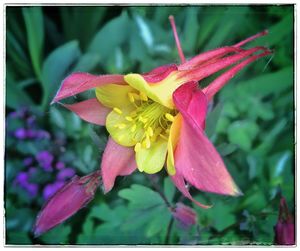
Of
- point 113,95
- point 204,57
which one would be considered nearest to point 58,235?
point 113,95

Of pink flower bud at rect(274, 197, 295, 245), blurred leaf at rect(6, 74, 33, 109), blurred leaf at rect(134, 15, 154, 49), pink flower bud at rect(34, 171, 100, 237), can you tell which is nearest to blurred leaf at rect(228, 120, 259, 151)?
Answer: pink flower bud at rect(274, 197, 295, 245)

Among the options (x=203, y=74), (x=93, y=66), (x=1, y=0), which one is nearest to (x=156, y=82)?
(x=203, y=74)

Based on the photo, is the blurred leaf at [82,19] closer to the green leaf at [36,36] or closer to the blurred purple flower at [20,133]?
the green leaf at [36,36]

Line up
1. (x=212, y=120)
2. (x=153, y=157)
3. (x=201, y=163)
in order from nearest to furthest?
(x=201, y=163)
(x=153, y=157)
(x=212, y=120)

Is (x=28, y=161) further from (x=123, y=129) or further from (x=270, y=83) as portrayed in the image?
(x=270, y=83)

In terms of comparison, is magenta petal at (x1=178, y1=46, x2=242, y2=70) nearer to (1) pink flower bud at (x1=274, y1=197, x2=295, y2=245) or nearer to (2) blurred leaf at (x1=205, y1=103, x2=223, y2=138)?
(2) blurred leaf at (x1=205, y1=103, x2=223, y2=138)

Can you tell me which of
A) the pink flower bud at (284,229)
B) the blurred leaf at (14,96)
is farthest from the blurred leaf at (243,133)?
the blurred leaf at (14,96)

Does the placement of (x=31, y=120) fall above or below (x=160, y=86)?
below

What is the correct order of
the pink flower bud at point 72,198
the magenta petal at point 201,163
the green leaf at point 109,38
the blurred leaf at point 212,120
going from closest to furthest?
the magenta petal at point 201,163 → the pink flower bud at point 72,198 → the blurred leaf at point 212,120 → the green leaf at point 109,38
